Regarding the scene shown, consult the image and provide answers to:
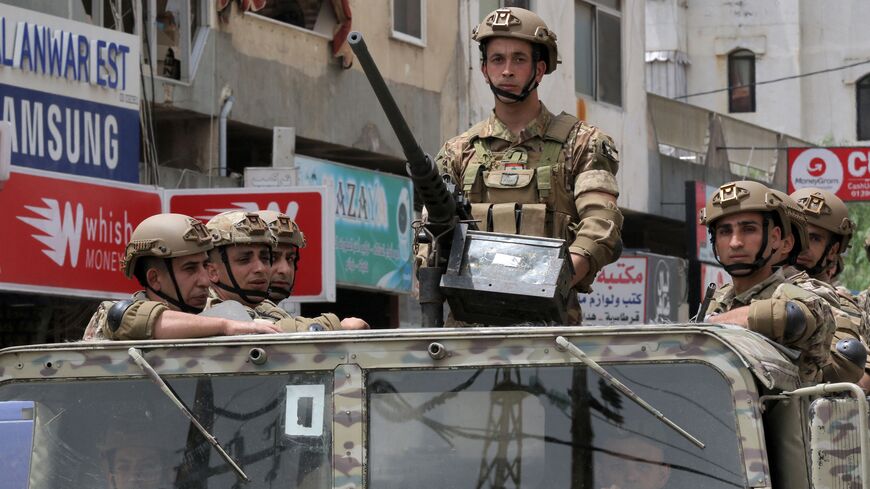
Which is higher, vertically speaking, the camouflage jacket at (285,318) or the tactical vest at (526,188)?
the tactical vest at (526,188)

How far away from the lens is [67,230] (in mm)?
13734

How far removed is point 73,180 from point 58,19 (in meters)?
1.39

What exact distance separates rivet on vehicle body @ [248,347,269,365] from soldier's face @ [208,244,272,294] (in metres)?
1.86

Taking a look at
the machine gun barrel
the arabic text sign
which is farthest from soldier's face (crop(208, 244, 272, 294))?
the arabic text sign

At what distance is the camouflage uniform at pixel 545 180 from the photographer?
6.87 meters

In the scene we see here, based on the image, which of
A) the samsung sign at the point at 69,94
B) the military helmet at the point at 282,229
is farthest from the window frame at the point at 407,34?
the military helmet at the point at 282,229

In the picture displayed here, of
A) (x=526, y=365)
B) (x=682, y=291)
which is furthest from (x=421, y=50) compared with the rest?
(x=526, y=365)

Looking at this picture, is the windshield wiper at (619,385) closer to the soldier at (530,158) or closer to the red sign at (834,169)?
the soldier at (530,158)

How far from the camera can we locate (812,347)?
18.8 feet

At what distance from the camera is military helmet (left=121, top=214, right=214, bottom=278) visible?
6.69 m

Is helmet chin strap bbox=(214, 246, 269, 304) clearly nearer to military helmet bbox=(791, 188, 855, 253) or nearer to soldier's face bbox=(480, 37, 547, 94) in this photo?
soldier's face bbox=(480, 37, 547, 94)

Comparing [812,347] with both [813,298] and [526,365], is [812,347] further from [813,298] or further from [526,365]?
[526,365]

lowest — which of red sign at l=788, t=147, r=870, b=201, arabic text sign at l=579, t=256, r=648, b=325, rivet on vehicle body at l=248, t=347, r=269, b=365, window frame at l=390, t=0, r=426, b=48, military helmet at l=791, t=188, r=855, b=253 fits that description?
arabic text sign at l=579, t=256, r=648, b=325

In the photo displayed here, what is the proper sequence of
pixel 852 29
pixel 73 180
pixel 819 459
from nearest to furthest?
1. pixel 819 459
2. pixel 73 180
3. pixel 852 29
